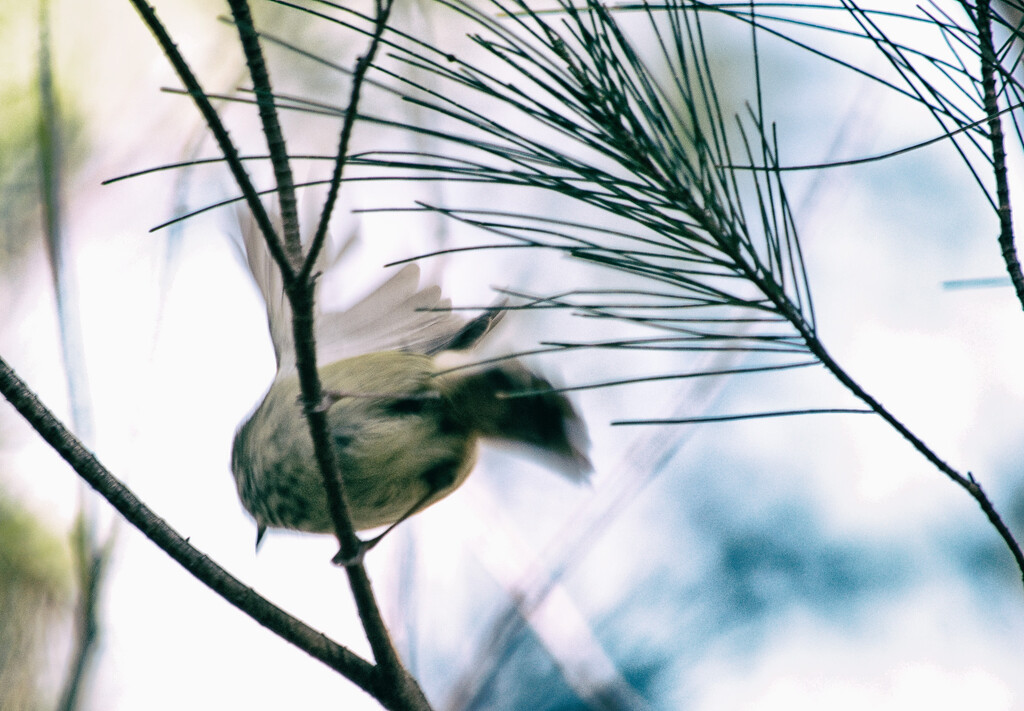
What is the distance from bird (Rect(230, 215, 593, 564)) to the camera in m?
1.17

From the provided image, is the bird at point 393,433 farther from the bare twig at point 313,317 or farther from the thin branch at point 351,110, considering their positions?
the thin branch at point 351,110

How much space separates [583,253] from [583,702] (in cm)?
89

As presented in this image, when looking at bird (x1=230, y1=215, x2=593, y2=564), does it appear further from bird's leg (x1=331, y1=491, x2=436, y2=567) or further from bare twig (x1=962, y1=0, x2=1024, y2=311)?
bare twig (x1=962, y1=0, x2=1024, y2=311)

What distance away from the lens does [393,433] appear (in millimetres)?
1258

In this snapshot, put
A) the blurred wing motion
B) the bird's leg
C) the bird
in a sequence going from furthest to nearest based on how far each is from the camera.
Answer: the blurred wing motion < the bird < the bird's leg

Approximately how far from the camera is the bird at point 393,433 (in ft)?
3.85

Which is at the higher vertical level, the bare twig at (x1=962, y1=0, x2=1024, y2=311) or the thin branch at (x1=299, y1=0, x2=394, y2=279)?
the thin branch at (x1=299, y1=0, x2=394, y2=279)

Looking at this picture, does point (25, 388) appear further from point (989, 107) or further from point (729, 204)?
point (989, 107)

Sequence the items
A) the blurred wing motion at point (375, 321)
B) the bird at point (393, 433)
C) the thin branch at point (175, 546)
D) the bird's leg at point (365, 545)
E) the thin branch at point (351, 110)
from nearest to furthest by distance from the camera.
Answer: the thin branch at point (351, 110), the thin branch at point (175, 546), the bird's leg at point (365, 545), the bird at point (393, 433), the blurred wing motion at point (375, 321)

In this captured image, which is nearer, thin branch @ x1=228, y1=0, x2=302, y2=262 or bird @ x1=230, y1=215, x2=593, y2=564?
thin branch @ x1=228, y1=0, x2=302, y2=262

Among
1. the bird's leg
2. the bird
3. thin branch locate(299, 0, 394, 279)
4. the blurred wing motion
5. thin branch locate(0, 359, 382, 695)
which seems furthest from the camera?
the blurred wing motion

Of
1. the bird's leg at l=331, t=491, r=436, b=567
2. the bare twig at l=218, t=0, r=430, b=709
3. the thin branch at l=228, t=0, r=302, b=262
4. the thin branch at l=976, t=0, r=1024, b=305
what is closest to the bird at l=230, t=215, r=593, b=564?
the bird's leg at l=331, t=491, r=436, b=567

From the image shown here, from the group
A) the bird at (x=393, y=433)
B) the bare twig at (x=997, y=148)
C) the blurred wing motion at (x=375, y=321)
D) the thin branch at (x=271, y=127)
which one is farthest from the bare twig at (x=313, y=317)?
the blurred wing motion at (x=375, y=321)

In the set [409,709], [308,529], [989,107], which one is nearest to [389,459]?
[308,529]
